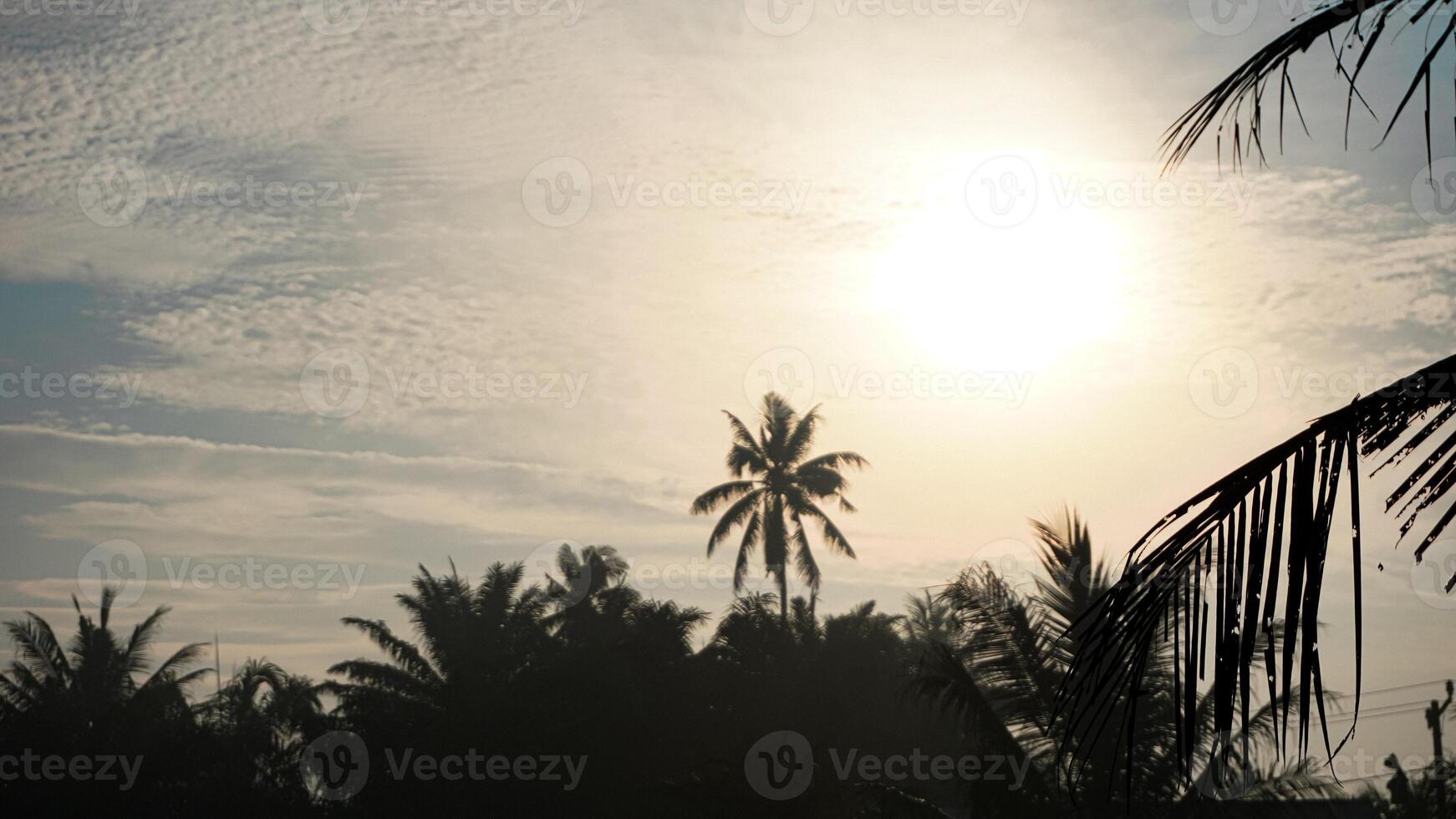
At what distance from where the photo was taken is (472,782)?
2648 cm

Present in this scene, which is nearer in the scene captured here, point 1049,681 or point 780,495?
point 1049,681

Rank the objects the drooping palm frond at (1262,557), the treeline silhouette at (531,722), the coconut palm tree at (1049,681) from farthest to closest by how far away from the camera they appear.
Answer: the treeline silhouette at (531,722), the coconut palm tree at (1049,681), the drooping palm frond at (1262,557)

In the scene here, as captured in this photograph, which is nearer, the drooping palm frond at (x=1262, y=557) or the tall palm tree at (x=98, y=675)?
the drooping palm frond at (x=1262, y=557)

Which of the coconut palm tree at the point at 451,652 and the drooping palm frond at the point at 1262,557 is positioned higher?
the coconut palm tree at the point at 451,652

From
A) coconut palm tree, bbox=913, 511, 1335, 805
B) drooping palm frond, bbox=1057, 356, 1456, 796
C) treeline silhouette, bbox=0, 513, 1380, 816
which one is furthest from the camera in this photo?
treeline silhouette, bbox=0, 513, 1380, 816

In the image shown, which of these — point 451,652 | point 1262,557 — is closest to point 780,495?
point 451,652

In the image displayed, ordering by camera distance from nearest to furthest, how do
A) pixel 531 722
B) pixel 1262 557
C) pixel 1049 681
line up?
pixel 1262 557 → pixel 1049 681 → pixel 531 722

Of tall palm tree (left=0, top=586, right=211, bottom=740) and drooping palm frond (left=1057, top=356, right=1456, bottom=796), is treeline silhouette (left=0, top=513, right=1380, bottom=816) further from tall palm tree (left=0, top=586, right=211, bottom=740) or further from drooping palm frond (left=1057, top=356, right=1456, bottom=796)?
drooping palm frond (left=1057, top=356, right=1456, bottom=796)

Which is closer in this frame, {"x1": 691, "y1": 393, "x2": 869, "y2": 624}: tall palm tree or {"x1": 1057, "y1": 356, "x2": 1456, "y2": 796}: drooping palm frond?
{"x1": 1057, "y1": 356, "x2": 1456, "y2": 796}: drooping palm frond

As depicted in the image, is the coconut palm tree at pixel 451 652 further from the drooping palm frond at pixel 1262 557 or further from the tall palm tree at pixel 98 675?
the drooping palm frond at pixel 1262 557

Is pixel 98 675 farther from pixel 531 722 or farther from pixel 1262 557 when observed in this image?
pixel 1262 557

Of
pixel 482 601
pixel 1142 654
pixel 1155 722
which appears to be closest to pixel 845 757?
pixel 482 601

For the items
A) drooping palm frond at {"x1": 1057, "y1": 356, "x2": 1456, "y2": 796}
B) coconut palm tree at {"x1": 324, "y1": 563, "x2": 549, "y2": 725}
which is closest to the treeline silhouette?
coconut palm tree at {"x1": 324, "y1": 563, "x2": 549, "y2": 725}

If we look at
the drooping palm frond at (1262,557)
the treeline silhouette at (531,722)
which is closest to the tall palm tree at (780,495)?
the treeline silhouette at (531,722)
